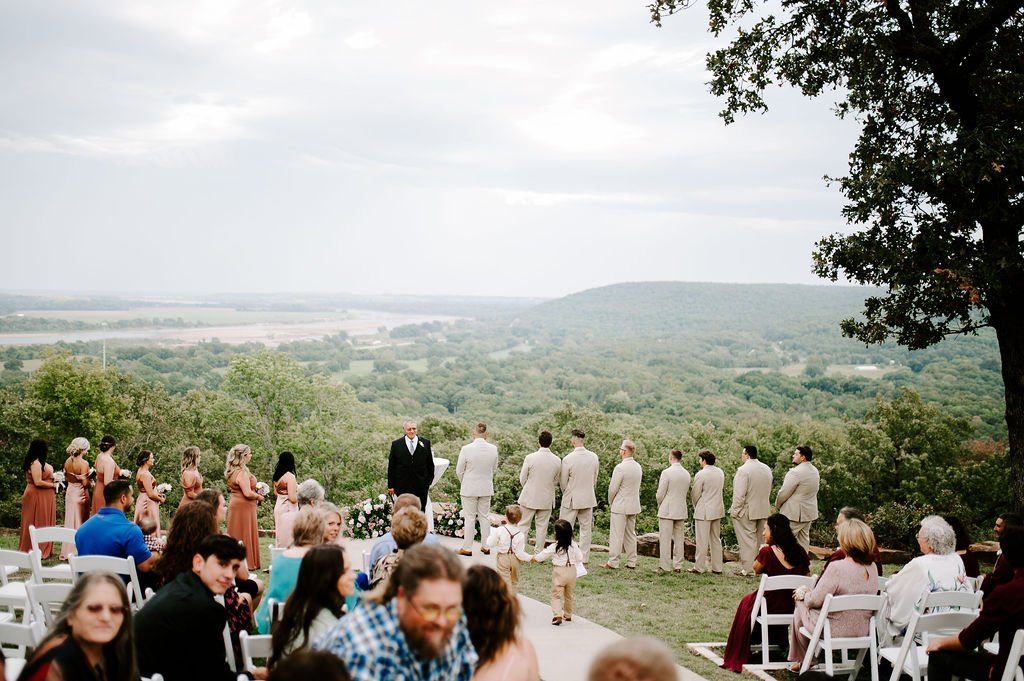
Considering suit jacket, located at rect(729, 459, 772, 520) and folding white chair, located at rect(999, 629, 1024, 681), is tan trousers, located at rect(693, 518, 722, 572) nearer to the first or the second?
suit jacket, located at rect(729, 459, 772, 520)

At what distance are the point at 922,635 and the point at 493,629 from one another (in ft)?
14.0

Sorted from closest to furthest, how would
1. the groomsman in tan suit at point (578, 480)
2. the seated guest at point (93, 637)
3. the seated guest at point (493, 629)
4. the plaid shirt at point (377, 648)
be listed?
the plaid shirt at point (377, 648), the seated guest at point (93, 637), the seated guest at point (493, 629), the groomsman in tan suit at point (578, 480)

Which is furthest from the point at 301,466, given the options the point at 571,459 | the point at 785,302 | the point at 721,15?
the point at 785,302

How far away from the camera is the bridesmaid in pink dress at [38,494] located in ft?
33.9

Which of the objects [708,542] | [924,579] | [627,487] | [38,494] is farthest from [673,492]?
[38,494]

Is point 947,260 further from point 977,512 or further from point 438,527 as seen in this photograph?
point 977,512

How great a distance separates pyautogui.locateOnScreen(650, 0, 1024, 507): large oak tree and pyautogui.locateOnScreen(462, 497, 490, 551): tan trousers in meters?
5.97

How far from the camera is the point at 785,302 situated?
4444 inches

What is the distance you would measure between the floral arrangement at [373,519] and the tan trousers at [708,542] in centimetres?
427

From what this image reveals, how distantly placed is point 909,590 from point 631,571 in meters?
5.61

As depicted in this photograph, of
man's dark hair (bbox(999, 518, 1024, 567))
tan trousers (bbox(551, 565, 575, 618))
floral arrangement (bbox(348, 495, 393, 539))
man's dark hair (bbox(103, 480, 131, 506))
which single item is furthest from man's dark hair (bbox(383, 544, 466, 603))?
floral arrangement (bbox(348, 495, 393, 539))

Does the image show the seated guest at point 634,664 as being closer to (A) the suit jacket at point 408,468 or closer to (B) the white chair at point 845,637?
(B) the white chair at point 845,637

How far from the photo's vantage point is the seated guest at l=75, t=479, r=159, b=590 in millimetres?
6453

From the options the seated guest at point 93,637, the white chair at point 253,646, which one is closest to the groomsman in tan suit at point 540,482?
the white chair at point 253,646
